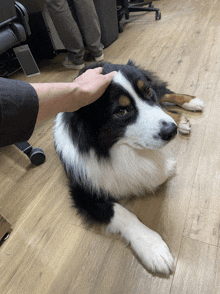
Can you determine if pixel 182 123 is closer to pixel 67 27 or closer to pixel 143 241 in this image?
pixel 143 241

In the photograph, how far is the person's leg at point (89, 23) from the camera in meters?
2.60

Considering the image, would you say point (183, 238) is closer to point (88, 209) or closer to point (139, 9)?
point (88, 209)

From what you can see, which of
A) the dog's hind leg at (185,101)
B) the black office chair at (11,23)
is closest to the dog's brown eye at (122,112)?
the dog's hind leg at (185,101)

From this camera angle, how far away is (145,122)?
997 millimetres

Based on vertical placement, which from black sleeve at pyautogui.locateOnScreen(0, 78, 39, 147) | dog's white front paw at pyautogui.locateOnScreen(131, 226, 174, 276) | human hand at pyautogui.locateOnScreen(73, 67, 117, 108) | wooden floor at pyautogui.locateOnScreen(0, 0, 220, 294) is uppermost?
black sleeve at pyautogui.locateOnScreen(0, 78, 39, 147)

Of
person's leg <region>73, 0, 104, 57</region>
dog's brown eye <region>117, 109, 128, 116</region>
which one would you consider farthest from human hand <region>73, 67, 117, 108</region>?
person's leg <region>73, 0, 104, 57</region>

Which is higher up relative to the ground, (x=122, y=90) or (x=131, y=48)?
(x=122, y=90)

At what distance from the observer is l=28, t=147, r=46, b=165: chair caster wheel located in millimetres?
1618

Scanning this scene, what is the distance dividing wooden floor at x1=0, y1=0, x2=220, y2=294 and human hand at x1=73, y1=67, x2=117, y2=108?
2.32 feet

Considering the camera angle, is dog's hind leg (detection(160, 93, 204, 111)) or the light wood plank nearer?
the light wood plank

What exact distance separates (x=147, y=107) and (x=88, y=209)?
0.65 meters

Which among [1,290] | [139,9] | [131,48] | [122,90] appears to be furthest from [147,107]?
[139,9]

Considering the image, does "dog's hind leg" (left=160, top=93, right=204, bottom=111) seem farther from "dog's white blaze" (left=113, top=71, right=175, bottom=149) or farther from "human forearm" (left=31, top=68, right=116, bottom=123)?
"human forearm" (left=31, top=68, right=116, bottom=123)

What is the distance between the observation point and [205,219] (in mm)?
1133
